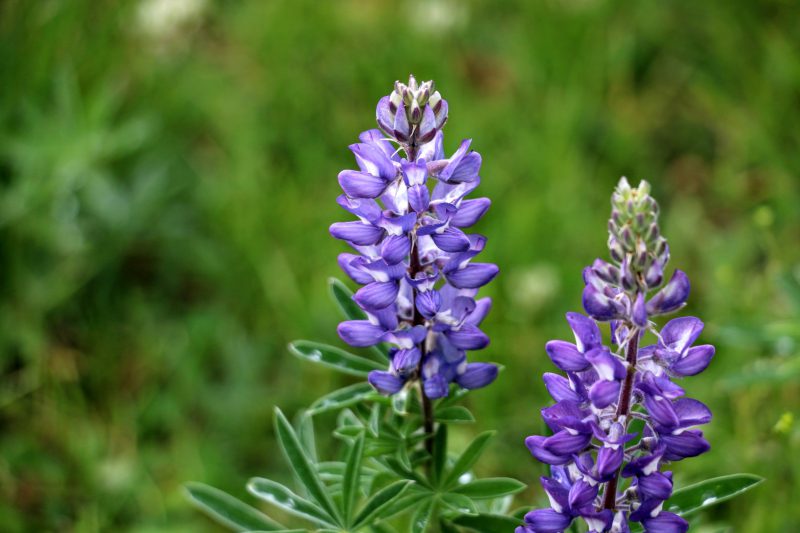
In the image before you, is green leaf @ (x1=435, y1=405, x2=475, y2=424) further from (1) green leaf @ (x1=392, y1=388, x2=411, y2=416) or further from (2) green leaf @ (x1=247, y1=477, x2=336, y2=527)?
(2) green leaf @ (x1=247, y1=477, x2=336, y2=527)

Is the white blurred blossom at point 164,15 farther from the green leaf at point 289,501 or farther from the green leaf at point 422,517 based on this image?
the green leaf at point 422,517

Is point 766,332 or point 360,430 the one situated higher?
point 766,332

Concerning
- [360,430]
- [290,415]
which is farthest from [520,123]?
[360,430]

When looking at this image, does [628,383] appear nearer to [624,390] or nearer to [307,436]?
[624,390]

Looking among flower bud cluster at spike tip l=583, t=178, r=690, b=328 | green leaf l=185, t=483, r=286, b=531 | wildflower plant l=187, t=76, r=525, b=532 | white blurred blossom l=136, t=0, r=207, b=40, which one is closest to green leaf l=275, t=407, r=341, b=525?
wildflower plant l=187, t=76, r=525, b=532

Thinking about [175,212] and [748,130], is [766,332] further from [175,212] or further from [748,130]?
[175,212]

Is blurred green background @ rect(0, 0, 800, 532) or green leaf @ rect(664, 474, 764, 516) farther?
blurred green background @ rect(0, 0, 800, 532)

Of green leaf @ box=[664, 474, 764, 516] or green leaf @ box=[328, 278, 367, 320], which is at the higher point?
green leaf @ box=[328, 278, 367, 320]
